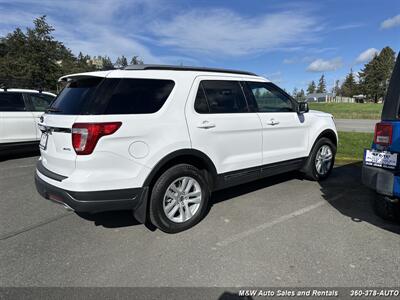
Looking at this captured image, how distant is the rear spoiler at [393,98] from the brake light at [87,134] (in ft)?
9.66

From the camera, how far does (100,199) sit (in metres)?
3.13

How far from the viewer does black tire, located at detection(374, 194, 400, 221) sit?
150 inches

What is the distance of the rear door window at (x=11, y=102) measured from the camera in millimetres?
7414

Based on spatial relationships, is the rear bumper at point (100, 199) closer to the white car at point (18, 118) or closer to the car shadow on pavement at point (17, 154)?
the white car at point (18, 118)

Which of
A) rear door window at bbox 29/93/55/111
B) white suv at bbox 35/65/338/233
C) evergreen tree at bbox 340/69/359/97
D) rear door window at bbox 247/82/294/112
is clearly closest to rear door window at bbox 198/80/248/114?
white suv at bbox 35/65/338/233

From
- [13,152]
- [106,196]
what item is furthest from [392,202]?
[13,152]

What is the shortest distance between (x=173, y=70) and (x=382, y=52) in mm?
95909

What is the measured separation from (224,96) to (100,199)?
2123 mm

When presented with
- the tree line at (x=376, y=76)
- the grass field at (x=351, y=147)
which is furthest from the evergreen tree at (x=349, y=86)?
the grass field at (x=351, y=147)

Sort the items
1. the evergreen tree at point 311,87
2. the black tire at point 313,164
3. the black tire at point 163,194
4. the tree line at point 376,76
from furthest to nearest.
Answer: the evergreen tree at point 311,87
the tree line at point 376,76
the black tire at point 313,164
the black tire at point 163,194

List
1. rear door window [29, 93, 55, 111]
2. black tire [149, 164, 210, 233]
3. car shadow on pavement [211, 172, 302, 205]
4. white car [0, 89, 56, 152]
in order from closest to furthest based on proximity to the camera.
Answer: black tire [149, 164, 210, 233], car shadow on pavement [211, 172, 302, 205], white car [0, 89, 56, 152], rear door window [29, 93, 55, 111]

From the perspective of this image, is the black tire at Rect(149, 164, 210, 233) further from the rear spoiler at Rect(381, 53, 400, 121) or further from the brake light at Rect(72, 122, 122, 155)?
the rear spoiler at Rect(381, 53, 400, 121)

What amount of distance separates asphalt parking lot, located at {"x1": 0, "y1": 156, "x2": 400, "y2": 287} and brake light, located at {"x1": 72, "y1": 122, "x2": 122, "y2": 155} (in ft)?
3.75

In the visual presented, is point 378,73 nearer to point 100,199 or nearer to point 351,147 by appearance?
point 351,147
